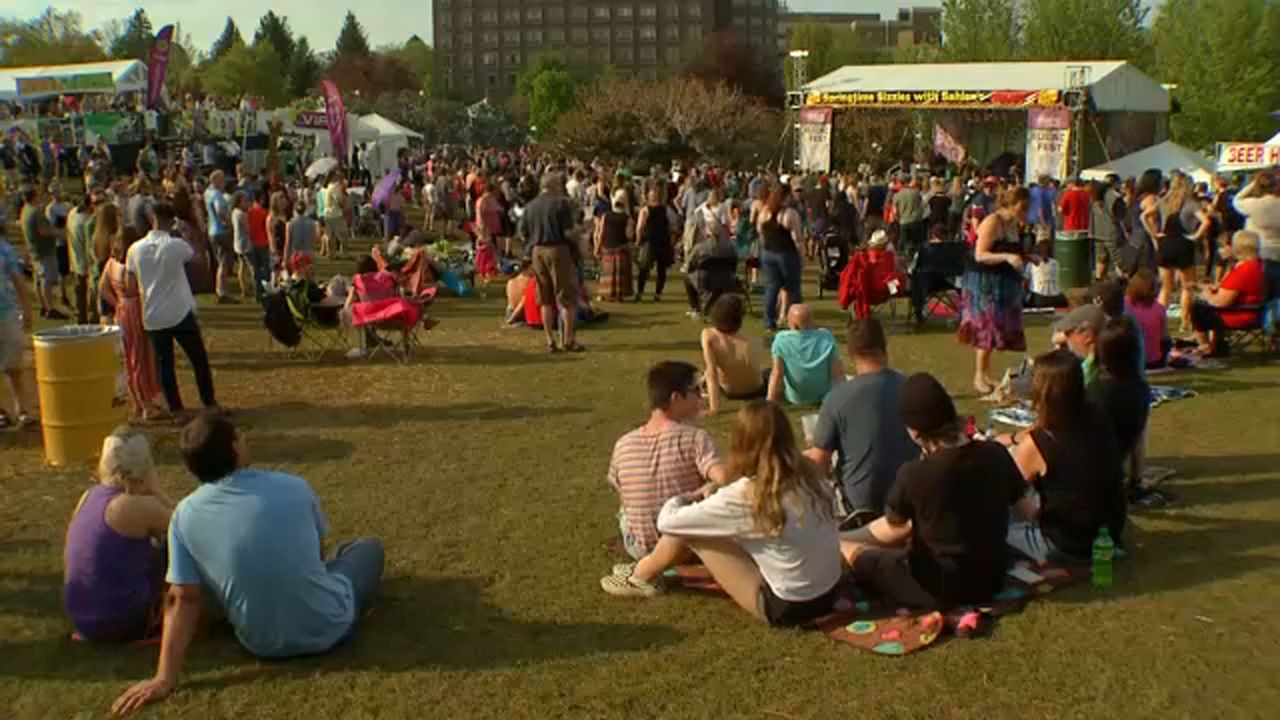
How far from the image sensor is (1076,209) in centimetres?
1638

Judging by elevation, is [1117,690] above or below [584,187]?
below

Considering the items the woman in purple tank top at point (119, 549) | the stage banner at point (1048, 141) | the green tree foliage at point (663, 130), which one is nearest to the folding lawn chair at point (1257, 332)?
the woman in purple tank top at point (119, 549)

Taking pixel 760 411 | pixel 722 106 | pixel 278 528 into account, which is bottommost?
pixel 278 528

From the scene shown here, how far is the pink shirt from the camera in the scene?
9.64 meters

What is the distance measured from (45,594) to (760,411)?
349 centimetres

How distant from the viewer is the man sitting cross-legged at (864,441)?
18.4 ft

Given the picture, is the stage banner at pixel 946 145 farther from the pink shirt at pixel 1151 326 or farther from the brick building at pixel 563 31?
the brick building at pixel 563 31

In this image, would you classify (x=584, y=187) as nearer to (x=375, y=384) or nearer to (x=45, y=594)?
(x=375, y=384)

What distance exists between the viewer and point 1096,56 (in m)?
50.7

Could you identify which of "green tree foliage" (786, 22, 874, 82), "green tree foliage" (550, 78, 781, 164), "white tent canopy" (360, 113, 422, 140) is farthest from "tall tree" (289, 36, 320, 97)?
"white tent canopy" (360, 113, 422, 140)

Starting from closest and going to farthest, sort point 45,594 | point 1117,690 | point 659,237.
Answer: point 1117,690, point 45,594, point 659,237

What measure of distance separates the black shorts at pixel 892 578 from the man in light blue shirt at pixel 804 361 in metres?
2.98

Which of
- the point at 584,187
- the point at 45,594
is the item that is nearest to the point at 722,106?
the point at 584,187

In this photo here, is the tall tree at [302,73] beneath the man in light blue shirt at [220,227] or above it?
above
